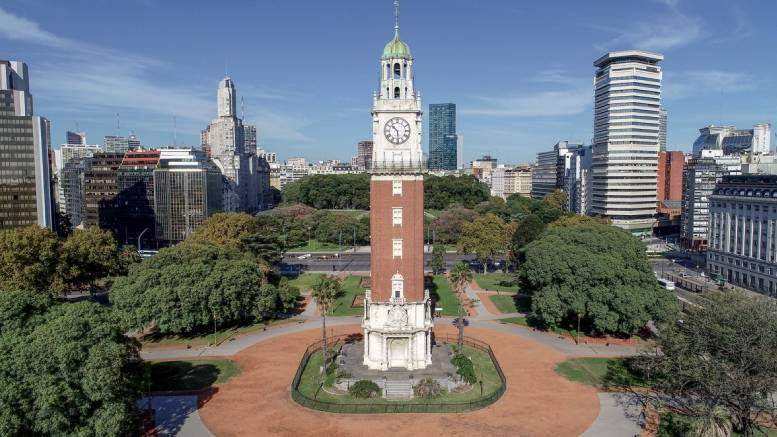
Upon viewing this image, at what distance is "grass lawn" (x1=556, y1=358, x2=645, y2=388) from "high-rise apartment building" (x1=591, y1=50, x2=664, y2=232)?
9943cm

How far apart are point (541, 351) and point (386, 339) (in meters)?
19.5

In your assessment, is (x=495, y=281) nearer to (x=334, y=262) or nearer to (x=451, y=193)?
(x=334, y=262)

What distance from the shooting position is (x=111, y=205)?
441 ft

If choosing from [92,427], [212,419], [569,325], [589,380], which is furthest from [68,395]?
[569,325]

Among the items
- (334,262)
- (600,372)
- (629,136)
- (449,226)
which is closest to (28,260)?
(334,262)

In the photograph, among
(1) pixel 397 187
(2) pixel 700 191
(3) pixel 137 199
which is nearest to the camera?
(1) pixel 397 187

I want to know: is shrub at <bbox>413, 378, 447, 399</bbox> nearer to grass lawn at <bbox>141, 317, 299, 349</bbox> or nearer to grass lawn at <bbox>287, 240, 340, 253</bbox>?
grass lawn at <bbox>141, 317, 299, 349</bbox>

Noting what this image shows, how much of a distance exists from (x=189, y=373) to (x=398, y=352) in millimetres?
21035

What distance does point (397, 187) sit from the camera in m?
53.5

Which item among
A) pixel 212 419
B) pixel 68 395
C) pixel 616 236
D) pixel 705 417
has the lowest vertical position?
pixel 212 419

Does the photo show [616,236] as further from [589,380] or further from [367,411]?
[367,411]

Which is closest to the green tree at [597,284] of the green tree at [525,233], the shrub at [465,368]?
the shrub at [465,368]

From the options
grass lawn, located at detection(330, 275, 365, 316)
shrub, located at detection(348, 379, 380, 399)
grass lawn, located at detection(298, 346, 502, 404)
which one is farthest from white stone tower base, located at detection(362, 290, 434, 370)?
grass lawn, located at detection(330, 275, 365, 316)

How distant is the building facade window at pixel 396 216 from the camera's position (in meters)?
53.7
